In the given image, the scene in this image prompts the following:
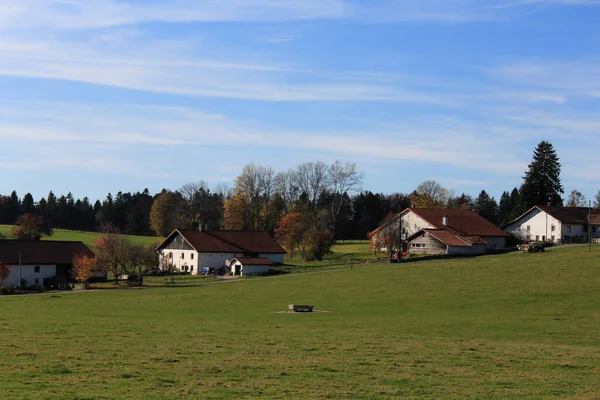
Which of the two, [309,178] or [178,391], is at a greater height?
[309,178]

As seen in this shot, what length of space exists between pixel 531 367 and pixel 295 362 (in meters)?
7.24

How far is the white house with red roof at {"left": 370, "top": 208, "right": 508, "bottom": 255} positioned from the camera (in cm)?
10462

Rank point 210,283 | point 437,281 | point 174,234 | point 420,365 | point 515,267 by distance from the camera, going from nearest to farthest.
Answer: point 420,365 < point 437,281 < point 515,267 < point 210,283 < point 174,234

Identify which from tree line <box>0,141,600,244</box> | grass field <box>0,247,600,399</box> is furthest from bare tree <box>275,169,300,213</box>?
grass field <box>0,247,600,399</box>

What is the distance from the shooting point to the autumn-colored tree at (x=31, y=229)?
5837 inches

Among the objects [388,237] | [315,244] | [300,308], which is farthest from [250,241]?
[300,308]

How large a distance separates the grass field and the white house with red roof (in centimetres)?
3791

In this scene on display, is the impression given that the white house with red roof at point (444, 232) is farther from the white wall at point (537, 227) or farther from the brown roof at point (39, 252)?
the brown roof at point (39, 252)

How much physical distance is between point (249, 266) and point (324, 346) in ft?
233

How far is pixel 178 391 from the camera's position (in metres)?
16.9

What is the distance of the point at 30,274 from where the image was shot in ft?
309

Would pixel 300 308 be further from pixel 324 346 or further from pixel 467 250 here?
pixel 467 250

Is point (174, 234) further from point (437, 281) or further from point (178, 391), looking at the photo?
point (178, 391)

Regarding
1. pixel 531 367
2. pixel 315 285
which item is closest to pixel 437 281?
pixel 315 285
